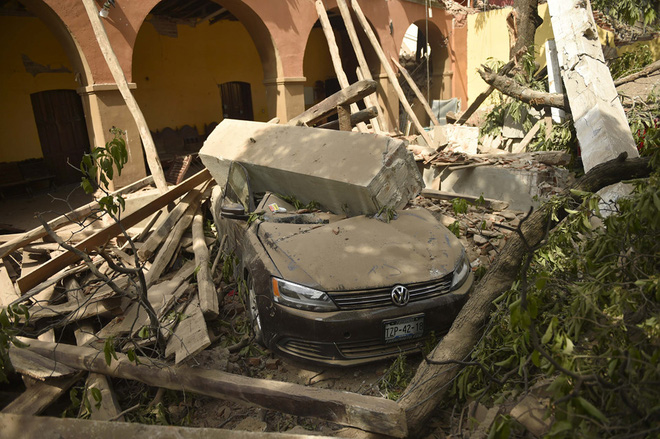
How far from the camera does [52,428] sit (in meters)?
3.15

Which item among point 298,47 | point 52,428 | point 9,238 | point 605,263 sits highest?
point 298,47

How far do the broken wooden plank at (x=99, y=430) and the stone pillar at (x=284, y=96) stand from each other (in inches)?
376

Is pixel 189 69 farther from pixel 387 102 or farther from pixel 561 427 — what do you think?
pixel 561 427

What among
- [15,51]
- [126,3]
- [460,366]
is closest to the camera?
[460,366]

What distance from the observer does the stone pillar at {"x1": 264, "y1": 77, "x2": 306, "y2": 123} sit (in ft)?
38.7

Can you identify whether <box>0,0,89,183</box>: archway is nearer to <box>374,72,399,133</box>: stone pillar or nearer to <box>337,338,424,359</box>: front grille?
<box>374,72,399,133</box>: stone pillar

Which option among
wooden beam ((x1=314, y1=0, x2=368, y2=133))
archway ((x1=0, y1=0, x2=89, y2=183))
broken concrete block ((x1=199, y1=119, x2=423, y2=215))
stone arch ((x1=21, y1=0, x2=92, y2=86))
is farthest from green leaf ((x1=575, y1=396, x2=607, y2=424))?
archway ((x1=0, y1=0, x2=89, y2=183))

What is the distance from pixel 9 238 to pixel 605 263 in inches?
294

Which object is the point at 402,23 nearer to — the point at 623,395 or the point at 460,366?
the point at 460,366

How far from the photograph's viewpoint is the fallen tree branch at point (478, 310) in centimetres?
321

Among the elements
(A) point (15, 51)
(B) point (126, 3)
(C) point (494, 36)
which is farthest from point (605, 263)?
(C) point (494, 36)

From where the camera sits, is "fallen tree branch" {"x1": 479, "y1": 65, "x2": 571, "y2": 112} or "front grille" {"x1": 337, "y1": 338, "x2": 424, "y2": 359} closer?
"front grille" {"x1": 337, "y1": 338, "x2": 424, "y2": 359}

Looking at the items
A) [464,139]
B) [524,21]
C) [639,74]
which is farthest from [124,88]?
[639,74]

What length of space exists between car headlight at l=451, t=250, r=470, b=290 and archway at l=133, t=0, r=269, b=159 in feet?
37.2
